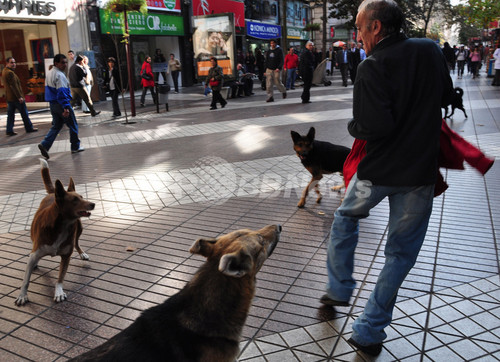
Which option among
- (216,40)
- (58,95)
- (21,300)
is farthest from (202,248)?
(216,40)

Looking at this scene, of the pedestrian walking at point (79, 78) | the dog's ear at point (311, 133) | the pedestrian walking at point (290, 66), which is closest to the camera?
the dog's ear at point (311, 133)

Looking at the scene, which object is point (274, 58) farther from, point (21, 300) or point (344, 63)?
point (21, 300)

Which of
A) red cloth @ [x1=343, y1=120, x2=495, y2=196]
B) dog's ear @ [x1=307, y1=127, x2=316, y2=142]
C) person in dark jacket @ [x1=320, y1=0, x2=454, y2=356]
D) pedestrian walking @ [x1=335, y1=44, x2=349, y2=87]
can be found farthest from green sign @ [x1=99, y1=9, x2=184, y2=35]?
red cloth @ [x1=343, y1=120, x2=495, y2=196]

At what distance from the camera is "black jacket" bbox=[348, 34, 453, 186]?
2.42 meters

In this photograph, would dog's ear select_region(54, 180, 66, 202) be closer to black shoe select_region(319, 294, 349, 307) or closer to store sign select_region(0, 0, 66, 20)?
black shoe select_region(319, 294, 349, 307)

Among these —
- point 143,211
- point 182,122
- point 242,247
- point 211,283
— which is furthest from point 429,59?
point 182,122

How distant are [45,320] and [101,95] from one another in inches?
755

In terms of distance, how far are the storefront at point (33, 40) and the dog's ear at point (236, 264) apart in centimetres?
1816

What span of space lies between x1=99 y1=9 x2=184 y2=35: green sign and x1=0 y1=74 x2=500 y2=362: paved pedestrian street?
13579mm

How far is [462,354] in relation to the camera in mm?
2752

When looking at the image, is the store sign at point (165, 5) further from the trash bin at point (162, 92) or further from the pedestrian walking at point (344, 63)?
the pedestrian walking at point (344, 63)

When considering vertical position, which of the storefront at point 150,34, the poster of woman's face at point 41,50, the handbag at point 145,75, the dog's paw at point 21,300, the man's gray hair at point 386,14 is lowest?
the dog's paw at point 21,300

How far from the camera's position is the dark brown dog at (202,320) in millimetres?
2012

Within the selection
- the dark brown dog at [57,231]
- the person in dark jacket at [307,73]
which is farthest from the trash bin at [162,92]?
the dark brown dog at [57,231]
